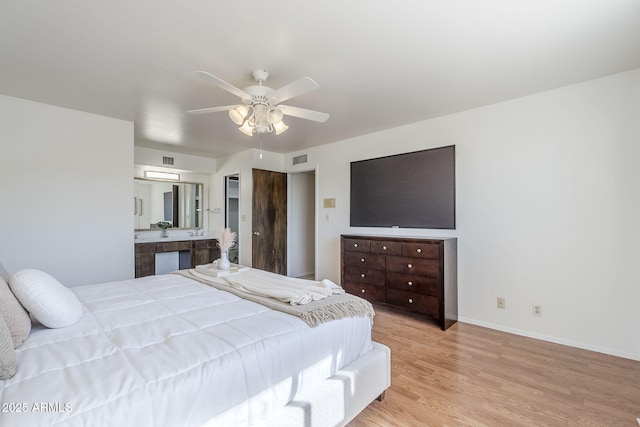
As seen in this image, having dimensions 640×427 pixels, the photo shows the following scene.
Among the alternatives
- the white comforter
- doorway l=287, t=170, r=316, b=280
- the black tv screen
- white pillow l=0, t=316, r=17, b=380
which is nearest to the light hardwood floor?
the white comforter

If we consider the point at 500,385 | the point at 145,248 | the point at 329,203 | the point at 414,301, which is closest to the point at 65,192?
the point at 145,248

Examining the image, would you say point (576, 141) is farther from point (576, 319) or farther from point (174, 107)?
point (174, 107)

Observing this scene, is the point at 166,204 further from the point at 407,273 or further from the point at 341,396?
the point at 341,396

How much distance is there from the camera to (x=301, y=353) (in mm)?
1403

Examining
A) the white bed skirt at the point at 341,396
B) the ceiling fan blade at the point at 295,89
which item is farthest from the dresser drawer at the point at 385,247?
the ceiling fan blade at the point at 295,89

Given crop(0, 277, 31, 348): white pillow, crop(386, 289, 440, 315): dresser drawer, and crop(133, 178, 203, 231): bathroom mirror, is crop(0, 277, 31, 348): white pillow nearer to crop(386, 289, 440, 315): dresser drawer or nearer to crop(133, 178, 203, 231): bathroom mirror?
crop(386, 289, 440, 315): dresser drawer

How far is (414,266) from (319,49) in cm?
231

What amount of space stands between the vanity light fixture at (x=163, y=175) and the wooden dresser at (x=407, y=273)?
3.49m

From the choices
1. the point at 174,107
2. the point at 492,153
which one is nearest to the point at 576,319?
the point at 492,153

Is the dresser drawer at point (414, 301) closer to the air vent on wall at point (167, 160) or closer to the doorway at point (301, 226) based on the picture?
the doorway at point (301, 226)

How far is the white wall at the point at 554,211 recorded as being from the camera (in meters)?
2.45

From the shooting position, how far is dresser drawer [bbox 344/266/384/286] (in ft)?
11.6

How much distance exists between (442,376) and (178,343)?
1.87 metres

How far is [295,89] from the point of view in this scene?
2016 millimetres
